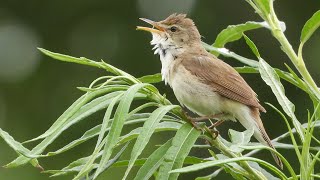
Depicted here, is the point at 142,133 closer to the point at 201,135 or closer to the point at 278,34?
the point at 201,135

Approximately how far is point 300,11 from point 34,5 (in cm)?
298

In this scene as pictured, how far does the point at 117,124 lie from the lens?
2.31 metres

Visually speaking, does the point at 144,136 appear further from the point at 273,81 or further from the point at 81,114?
the point at 273,81

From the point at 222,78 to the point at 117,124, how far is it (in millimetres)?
1888

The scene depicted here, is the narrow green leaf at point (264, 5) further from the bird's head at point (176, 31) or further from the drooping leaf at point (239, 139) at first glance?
the bird's head at point (176, 31)

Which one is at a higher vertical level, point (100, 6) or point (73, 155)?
point (100, 6)

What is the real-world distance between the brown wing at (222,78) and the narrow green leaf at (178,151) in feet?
4.75

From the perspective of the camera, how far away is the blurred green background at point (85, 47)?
8109 mm

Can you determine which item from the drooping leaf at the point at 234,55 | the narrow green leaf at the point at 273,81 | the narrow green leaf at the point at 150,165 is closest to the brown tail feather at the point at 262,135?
the drooping leaf at the point at 234,55

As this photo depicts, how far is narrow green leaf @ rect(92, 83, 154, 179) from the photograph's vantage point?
2283 millimetres

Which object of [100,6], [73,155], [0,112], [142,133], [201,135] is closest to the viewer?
[142,133]

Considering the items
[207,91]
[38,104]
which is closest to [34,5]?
[38,104]

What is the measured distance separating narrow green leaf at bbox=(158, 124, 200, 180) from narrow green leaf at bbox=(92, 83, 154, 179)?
0.18m

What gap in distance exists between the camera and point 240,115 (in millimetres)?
4066
